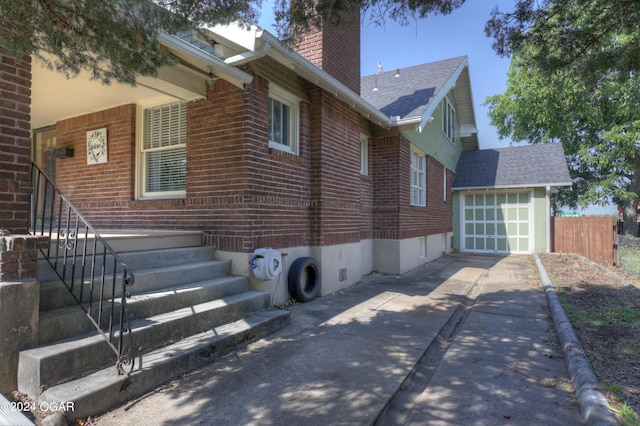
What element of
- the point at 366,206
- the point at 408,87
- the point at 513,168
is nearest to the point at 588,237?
the point at 513,168

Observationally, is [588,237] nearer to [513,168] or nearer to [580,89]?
[513,168]

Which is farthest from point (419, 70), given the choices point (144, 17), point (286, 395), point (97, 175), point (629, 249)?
point (286, 395)

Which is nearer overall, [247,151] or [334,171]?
[247,151]

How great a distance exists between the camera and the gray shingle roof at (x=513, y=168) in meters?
14.8

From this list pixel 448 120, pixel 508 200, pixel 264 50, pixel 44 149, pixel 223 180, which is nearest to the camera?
pixel 264 50

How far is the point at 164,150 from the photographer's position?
6.38 meters

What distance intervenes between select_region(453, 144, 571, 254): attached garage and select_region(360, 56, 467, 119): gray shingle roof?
5.33 meters

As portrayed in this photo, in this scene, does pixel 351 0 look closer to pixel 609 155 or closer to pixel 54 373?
pixel 54 373

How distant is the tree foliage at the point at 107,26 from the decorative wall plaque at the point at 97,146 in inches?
116

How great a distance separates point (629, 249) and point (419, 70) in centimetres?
887

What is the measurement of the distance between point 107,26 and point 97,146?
442 centimetres

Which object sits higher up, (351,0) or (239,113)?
(351,0)

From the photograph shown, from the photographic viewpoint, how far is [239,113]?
214 inches

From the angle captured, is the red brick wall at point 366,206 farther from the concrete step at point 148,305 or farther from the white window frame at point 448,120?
the white window frame at point 448,120
